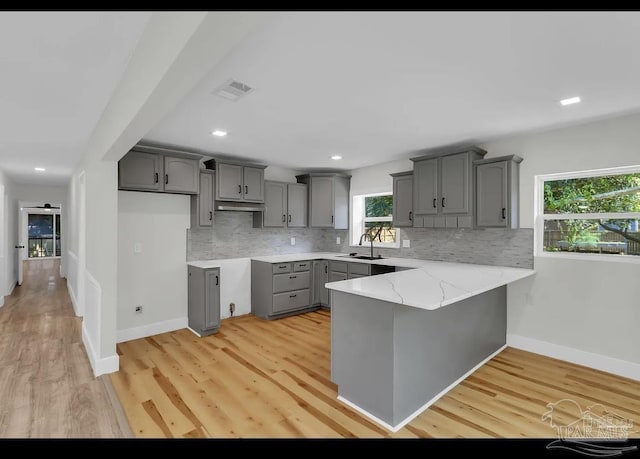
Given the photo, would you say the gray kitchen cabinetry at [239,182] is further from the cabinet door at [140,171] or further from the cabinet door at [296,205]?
the cabinet door at [140,171]

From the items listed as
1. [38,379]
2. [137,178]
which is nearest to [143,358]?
[38,379]

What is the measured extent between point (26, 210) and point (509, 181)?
14331 millimetres

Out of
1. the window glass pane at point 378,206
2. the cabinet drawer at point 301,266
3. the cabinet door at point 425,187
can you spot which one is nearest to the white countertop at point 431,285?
the cabinet door at point 425,187

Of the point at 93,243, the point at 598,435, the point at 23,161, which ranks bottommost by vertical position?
the point at 598,435

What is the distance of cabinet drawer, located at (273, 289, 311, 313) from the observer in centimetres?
459

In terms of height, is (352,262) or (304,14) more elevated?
(304,14)

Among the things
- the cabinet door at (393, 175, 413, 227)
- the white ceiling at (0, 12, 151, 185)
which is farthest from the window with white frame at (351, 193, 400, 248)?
the white ceiling at (0, 12, 151, 185)

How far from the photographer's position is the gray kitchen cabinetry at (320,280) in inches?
197

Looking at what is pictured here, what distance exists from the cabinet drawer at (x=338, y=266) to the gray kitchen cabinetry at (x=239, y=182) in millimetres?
1410

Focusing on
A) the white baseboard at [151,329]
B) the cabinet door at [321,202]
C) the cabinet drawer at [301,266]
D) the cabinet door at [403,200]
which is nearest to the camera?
the white baseboard at [151,329]

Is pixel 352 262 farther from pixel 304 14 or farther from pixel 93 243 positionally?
pixel 304 14

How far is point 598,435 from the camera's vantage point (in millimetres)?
2100

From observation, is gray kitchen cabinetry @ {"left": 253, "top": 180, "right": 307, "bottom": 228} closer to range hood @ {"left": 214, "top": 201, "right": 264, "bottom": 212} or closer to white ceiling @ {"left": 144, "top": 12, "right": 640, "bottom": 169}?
range hood @ {"left": 214, "top": 201, "right": 264, "bottom": 212}
